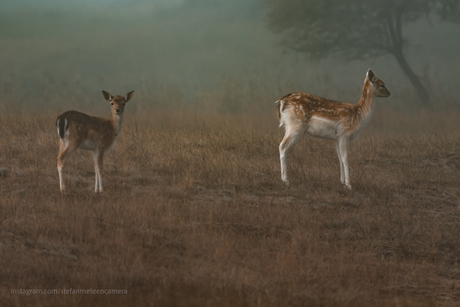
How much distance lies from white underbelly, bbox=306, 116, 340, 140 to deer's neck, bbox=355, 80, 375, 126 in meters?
0.59

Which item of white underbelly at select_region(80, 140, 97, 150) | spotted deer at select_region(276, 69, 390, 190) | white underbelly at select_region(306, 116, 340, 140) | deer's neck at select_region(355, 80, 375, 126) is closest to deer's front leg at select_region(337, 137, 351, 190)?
spotted deer at select_region(276, 69, 390, 190)

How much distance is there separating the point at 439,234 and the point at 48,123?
1124cm

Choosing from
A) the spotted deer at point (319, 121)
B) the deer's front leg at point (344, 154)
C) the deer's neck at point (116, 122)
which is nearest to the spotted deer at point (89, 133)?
the deer's neck at point (116, 122)

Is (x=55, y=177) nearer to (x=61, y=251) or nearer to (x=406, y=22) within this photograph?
(x=61, y=251)

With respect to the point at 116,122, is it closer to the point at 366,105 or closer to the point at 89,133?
the point at 89,133

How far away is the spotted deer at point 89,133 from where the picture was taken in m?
9.60

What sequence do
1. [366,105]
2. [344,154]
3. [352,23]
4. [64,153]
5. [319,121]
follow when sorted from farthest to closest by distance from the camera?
[352,23]
[366,105]
[344,154]
[319,121]
[64,153]

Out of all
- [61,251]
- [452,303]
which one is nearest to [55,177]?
[61,251]

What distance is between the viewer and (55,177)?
36.8 ft

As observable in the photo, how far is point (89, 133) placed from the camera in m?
9.77

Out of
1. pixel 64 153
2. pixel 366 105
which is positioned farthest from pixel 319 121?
pixel 64 153

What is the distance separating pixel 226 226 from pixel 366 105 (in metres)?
5.15

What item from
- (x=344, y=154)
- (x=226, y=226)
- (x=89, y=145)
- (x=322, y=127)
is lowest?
(x=226, y=226)

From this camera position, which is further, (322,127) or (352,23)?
(352,23)
